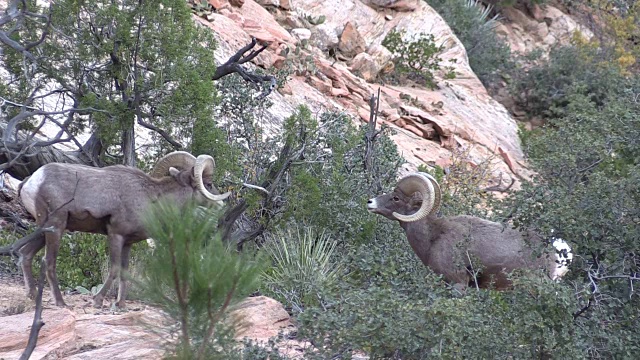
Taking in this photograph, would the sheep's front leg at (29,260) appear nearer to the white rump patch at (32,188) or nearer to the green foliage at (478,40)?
the white rump patch at (32,188)

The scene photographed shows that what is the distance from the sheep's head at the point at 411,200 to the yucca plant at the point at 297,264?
781mm

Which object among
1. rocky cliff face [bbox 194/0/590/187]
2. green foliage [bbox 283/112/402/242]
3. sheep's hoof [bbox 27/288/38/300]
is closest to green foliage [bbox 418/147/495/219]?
rocky cliff face [bbox 194/0/590/187]

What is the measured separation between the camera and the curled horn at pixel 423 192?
9664 millimetres

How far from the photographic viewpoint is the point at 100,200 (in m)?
8.31

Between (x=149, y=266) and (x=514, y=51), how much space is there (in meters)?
24.3

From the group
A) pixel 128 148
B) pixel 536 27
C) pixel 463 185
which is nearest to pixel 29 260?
pixel 128 148

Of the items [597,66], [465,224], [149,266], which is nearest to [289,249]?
[465,224]

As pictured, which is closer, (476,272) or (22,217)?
(476,272)

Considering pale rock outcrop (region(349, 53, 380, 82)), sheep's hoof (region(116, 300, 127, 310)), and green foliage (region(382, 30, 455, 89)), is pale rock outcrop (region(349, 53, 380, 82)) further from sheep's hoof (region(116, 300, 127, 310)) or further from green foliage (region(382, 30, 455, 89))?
sheep's hoof (region(116, 300, 127, 310))

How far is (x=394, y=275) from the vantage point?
8.25m

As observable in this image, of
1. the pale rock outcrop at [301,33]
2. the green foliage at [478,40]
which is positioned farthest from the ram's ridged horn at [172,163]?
the green foliage at [478,40]

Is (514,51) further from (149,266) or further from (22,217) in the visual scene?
(149,266)

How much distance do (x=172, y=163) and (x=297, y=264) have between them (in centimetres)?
190

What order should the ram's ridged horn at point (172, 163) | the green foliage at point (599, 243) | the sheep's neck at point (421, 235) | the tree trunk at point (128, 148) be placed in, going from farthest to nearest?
the tree trunk at point (128, 148) < the sheep's neck at point (421, 235) < the ram's ridged horn at point (172, 163) < the green foliage at point (599, 243)
